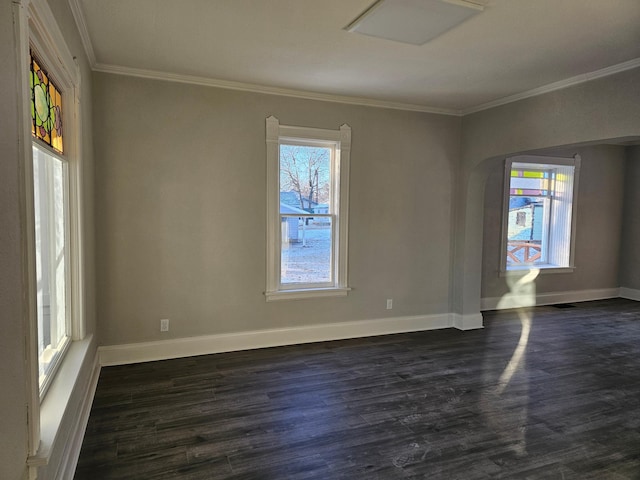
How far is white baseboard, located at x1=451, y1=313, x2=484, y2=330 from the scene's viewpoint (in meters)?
5.32

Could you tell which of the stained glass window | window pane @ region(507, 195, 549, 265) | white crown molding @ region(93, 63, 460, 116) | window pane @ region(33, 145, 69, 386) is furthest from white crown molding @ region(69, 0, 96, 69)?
window pane @ region(507, 195, 549, 265)

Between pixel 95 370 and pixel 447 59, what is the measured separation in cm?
384

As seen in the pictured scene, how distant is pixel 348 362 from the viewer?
4078 mm

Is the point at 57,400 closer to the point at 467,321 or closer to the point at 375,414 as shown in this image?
the point at 375,414

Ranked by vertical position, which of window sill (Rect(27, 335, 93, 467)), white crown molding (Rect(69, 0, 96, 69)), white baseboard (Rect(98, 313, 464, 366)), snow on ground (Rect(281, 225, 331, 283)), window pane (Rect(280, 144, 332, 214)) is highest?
white crown molding (Rect(69, 0, 96, 69))

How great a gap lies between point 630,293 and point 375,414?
260 inches

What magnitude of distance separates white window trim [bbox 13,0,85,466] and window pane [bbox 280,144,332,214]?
82.3 inches

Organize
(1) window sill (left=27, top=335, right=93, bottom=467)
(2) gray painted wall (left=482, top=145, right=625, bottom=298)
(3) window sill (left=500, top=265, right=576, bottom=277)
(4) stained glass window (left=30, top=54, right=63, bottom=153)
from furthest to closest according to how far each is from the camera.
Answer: (2) gray painted wall (left=482, top=145, right=625, bottom=298) → (3) window sill (left=500, top=265, right=576, bottom=277) → (4) stained glass window (left=30, top=54, right=63, bottom=153) → (1) window sill (left=27, top=335, right=93, bottom=467)

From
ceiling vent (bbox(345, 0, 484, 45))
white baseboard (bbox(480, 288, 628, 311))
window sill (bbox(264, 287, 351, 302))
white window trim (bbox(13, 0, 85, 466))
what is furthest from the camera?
white baseboard (bbox(480, 288, 628, 311))

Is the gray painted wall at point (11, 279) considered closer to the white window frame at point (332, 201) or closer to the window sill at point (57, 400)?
the window sill at point (57, 400)

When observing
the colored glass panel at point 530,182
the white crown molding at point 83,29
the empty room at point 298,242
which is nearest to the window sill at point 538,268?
the empty room at point 298,242

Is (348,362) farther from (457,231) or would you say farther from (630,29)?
(630,29)

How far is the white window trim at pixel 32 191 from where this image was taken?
58.3 inches

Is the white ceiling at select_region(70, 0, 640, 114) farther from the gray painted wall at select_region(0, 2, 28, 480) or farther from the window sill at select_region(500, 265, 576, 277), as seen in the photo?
the window sill at select_region(500, 265, 576, 277)
